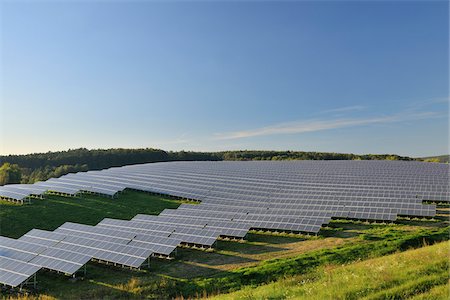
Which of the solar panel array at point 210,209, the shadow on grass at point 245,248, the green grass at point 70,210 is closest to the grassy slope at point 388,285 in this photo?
the shadow on grass at point 245,248

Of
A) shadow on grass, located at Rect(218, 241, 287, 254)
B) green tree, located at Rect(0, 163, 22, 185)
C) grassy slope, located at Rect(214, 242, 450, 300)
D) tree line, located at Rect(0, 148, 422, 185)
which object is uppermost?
tree line, located at Rect(0, 148, 422, 185)

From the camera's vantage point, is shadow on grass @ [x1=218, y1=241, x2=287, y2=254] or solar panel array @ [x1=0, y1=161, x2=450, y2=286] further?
shadow on grass @ [x1=218, y1=241, x2=287, y2=254]

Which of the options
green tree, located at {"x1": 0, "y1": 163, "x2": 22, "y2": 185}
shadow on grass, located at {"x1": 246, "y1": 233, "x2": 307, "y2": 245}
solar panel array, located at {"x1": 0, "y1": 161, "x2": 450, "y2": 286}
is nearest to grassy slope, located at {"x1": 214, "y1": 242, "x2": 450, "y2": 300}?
solar panel array, located at {"x1": 0, "y1": 161, "x2": 450, "y2": 286}

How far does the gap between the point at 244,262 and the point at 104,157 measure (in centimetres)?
9151

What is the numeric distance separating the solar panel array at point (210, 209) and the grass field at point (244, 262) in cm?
87

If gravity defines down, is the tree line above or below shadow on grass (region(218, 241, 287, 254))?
above

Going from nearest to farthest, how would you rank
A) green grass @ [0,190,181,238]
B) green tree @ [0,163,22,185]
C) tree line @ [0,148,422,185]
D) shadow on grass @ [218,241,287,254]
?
1. shadow on grass @ [218,241,287,254]
2. green grass @ [0,190,181,238]
3. green tree @ [0,163,22,185]
4. tree line @ [0,148,422,185]

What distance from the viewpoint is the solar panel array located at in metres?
22.6

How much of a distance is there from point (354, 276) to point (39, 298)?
1599cm

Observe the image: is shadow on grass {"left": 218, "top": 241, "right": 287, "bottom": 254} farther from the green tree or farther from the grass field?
the green tree

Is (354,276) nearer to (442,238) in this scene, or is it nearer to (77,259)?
(442,238)

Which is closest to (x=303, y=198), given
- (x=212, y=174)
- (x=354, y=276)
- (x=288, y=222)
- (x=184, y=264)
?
(x=288, y=222)

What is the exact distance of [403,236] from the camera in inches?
950

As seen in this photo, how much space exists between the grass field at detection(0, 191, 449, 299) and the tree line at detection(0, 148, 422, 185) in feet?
182
